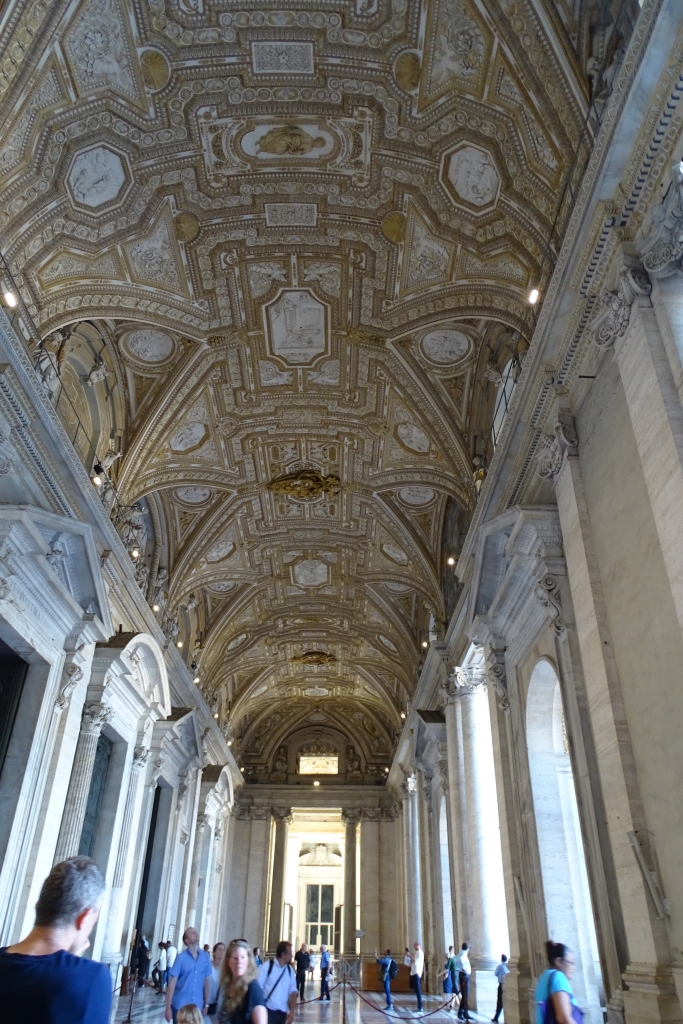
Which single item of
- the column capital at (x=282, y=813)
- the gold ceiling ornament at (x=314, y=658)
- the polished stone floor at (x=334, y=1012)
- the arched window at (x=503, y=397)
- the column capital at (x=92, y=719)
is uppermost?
the gold ceiling ornament at (x=314, y=658)

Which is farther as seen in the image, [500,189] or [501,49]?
[500,189]

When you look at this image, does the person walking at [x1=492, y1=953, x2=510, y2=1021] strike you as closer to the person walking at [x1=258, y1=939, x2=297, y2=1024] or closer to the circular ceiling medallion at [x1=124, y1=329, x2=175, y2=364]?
the person walking at [x1=258, y1=939, x2=297, y2=1024]

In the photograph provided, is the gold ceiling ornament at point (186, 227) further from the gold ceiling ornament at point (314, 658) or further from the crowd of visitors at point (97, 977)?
the gold ceiling ornament at point (314, 658)

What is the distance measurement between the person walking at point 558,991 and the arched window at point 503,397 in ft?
23.2

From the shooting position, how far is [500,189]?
28.2ft

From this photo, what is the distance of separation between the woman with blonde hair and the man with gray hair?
189 centimetres

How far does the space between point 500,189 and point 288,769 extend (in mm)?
24680

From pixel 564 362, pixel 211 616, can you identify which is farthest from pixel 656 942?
pixel 211 616

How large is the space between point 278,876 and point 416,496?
702 inches

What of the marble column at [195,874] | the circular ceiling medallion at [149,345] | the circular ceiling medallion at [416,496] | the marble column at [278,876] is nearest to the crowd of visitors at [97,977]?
the circular ceiling medallion at [149,345]

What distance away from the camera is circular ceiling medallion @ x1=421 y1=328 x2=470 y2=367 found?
37.3ft

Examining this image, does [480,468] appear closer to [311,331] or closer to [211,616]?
[311,331]

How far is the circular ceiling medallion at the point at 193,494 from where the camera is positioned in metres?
14.8

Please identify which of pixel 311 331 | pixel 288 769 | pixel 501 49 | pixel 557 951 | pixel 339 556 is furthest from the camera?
pixel 288 769
